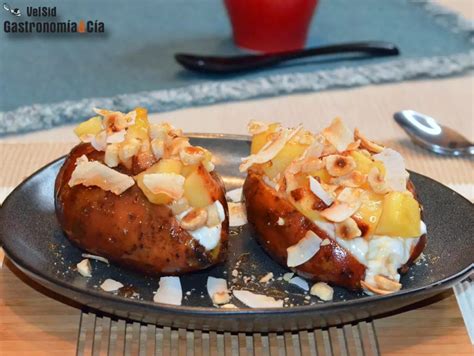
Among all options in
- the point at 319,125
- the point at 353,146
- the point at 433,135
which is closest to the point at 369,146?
the point at 353,146

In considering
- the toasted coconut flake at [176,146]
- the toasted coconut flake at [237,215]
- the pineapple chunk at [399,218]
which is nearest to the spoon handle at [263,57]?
the toasted coconut flake at [237,215]

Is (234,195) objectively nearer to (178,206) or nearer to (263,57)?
(178,206)

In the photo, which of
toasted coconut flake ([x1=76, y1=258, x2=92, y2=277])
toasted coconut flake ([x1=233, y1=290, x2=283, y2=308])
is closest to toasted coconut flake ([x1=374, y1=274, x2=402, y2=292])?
toasted coconut flake ([x1=233, y1=290, x2=283, y2=308])

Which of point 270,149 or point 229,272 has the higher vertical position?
point 270,149

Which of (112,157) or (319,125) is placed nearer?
(112,157)

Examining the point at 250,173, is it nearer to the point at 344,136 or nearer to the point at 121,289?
the point at 344,136
